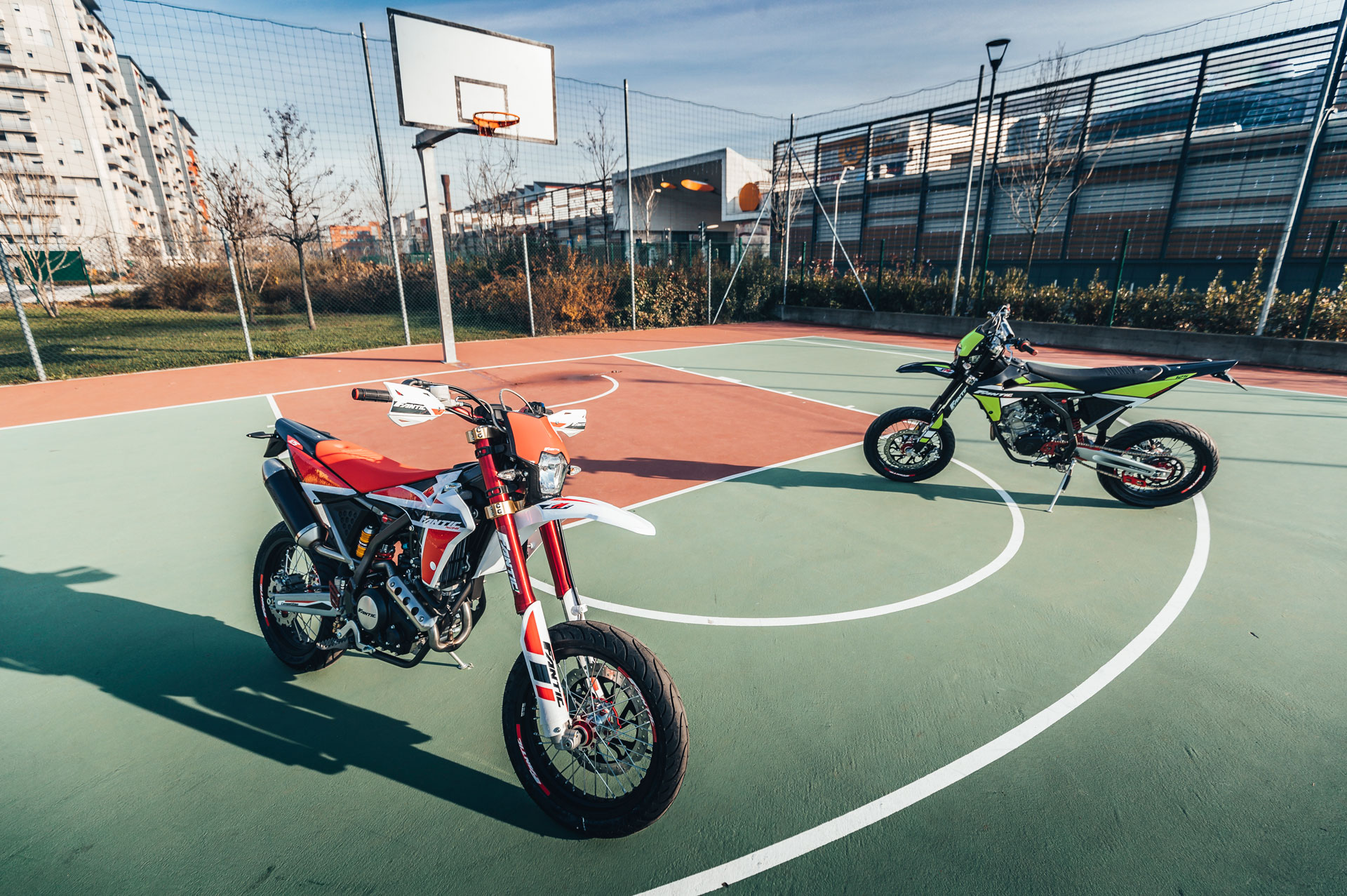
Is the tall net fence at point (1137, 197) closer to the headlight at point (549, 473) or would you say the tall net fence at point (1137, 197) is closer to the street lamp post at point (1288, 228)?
the street lamp post at point (1288, 228)

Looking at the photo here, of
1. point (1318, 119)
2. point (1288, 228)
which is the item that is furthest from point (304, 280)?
point (1318, 119)

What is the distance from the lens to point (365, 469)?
2588 millimetres

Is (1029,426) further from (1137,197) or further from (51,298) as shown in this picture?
(51,298)

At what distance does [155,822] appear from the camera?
2.19 m

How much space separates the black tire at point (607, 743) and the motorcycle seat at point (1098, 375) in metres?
4.35

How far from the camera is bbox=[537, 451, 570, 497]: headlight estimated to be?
6.58ft

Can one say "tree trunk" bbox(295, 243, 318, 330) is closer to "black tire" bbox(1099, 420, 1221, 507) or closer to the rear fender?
the rear fender

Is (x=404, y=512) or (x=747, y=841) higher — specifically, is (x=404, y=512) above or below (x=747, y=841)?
above

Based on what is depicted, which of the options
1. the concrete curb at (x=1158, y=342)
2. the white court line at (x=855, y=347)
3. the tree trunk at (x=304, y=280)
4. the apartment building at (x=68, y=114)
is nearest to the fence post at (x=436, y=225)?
the tree trunk at (x=304, y=280)

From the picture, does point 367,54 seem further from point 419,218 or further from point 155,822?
point 419,218

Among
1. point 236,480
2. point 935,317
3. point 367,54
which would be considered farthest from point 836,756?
point 935,317

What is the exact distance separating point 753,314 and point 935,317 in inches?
225

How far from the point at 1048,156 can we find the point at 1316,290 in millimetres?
9828

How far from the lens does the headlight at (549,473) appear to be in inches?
79.0
